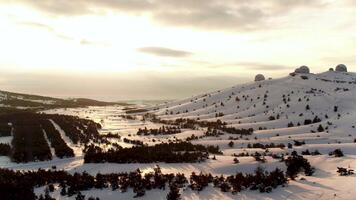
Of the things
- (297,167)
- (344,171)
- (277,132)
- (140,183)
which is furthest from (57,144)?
(344,171)

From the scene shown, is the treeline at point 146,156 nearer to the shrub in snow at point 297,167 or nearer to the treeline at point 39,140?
the treeline at point 39,140

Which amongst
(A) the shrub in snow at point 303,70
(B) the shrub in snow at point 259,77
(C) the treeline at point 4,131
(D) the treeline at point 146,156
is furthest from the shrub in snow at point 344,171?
(B) the shrub in snow at point 259,77

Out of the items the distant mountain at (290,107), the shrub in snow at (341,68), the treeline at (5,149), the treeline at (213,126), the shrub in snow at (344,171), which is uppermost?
the shrub in snow at (341,68)

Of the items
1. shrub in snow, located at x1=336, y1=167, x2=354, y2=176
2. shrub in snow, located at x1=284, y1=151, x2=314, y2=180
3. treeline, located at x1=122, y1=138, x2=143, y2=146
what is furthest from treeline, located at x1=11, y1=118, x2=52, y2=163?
shrub in snow, located at x1=336, y1=167, x2=354, y2=176

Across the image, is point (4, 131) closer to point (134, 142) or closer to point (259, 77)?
point (134, 142)

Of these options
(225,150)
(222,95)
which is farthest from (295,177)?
(222,95)
